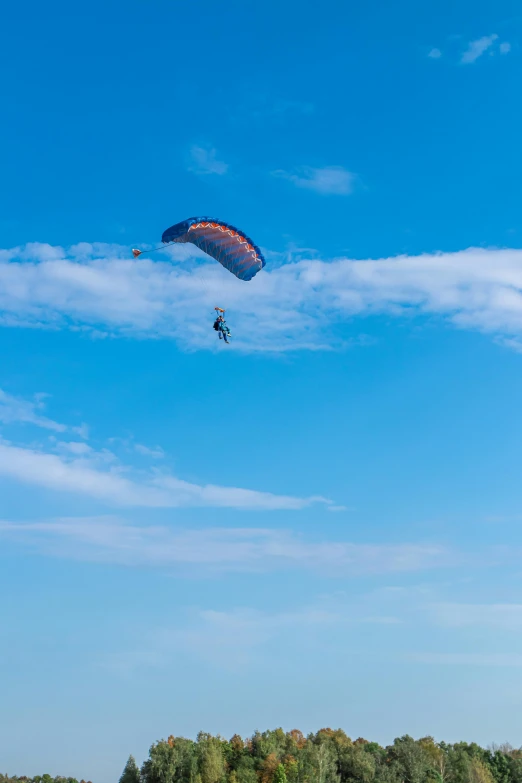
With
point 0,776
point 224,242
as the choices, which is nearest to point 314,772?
point 224,242

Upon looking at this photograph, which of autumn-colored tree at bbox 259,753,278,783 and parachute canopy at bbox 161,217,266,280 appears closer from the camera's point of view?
parachute canopy at bbox 161,217,266,280

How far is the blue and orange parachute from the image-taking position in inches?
1619

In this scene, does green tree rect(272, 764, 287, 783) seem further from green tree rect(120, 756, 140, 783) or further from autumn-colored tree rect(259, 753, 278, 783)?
green tree rect(120, 756, 140, 783)

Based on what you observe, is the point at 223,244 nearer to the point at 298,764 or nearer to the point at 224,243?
the point at 224,243

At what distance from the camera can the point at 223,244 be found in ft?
144

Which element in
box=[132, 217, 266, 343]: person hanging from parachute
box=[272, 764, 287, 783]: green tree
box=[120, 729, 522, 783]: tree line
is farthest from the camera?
box=[120, 729, 522, 783]: tree line

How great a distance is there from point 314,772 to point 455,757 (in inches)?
856

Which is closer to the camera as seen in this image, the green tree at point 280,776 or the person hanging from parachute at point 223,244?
the person hanging from parachute at point 223,244

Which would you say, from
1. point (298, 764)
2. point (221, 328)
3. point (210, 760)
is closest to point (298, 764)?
point (298, 764)

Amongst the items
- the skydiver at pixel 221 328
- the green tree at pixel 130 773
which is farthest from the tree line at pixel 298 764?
the skydiver at pixel 221 328

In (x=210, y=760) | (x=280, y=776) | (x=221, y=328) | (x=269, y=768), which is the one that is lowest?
(x=280, y=776)

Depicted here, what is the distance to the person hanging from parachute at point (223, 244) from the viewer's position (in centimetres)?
4106

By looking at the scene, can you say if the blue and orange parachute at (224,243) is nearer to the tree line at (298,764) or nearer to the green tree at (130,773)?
the tree line at (298,764)

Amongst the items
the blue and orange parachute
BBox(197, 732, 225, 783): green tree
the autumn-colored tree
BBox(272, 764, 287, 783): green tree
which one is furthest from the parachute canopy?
the autumn-colored tree
